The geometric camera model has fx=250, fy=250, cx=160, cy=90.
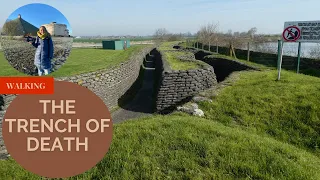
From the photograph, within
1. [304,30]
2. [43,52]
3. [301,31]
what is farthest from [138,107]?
[43,52]

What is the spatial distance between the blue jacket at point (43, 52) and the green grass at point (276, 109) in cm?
466

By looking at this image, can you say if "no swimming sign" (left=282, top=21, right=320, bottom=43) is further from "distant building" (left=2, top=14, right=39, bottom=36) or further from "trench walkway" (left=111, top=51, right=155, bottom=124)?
"distant building" (left=2, top=14, right=39, bottom=36)

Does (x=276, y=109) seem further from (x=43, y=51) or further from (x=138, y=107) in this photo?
(x=138, y=107)

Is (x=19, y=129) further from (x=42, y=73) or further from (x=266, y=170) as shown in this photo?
(x=266, y=170)

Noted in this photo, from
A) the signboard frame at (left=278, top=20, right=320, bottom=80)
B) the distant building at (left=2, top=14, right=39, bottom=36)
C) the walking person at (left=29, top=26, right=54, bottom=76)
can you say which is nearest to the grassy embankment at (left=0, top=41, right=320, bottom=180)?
the walking person at (left=29, top=26, right=54, bottom=76)

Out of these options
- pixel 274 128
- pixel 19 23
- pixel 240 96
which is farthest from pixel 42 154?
pixel 240 96

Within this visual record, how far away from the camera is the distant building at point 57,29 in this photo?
254 cm

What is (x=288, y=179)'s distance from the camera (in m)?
3.29

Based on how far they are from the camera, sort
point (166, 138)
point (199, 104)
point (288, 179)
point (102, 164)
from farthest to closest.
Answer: point (199, 104)
point (166, 138)
point (102, 164)
point (288, 179)

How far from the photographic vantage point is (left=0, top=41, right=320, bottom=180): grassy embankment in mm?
3424

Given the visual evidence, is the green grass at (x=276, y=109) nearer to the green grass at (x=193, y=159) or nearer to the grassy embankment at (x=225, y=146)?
the grassy embankment at (x=225, y=146)

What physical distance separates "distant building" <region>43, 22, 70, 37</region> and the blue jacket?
0.28ft

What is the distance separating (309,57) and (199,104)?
1057 centimetres

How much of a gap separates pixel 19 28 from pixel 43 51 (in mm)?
312
